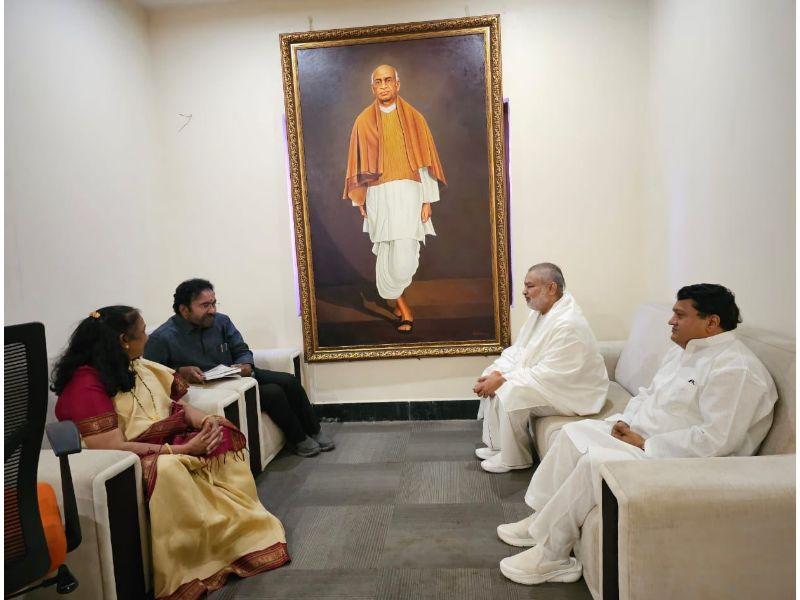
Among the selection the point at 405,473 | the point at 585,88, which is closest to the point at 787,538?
the point at 405,473

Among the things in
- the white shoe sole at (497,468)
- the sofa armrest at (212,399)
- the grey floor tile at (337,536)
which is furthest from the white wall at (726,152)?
the sofa armrest at (212,399)

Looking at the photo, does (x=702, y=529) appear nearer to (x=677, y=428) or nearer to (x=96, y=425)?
(x=677, y=428)

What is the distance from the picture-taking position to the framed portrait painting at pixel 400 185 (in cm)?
416

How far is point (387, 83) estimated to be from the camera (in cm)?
419

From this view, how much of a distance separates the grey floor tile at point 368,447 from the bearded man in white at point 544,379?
57cm

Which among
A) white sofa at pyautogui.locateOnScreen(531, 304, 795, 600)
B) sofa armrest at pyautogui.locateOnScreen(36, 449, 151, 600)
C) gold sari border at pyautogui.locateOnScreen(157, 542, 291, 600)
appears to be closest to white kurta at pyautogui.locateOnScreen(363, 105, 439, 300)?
gold sari border at pyautogui.locateOnScreen(157, 542, 291, 600)

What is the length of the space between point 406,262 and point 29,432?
9.79 ft

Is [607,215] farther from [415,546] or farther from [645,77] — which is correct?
[415,546]

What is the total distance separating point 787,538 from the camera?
169 centimetres

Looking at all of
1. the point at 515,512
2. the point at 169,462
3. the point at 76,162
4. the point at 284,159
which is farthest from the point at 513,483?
the point at 76,162

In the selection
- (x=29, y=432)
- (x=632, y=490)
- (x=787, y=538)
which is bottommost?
(x=787, y=538)

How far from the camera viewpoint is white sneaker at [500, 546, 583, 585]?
7.44ft

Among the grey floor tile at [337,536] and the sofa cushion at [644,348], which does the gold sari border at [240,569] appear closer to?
the grey floor tile at [337,536]

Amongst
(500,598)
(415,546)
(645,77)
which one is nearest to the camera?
(500,598)
